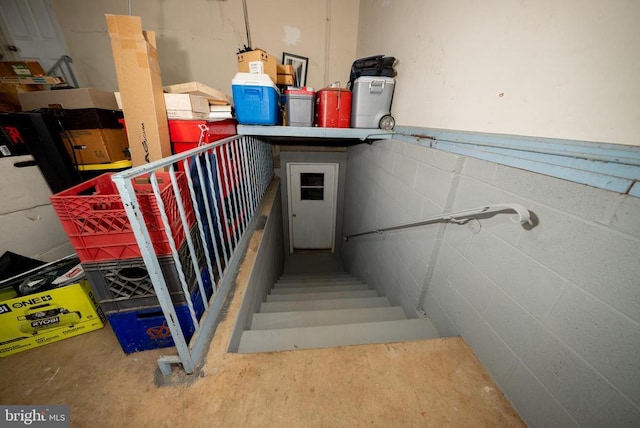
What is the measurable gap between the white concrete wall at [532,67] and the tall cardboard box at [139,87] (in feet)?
Result: 6.97

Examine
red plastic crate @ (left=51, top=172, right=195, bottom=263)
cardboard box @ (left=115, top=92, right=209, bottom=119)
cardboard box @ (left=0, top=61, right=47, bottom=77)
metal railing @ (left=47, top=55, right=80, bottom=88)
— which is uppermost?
metal railing @ (left=47, top=55, right=80, bottom=88)

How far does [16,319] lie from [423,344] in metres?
2.40

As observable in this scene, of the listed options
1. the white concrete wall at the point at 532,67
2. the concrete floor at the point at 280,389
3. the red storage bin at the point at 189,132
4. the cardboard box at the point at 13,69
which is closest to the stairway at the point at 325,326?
the concrete floor at the point at 280,389

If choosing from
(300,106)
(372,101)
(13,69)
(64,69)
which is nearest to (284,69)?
(300,106)

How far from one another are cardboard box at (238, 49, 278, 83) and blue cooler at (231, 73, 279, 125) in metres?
0.15

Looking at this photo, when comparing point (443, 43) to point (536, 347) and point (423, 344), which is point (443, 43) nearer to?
point (536, 347)

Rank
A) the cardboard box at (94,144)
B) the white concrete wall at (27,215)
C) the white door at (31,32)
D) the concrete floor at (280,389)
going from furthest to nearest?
1. the white door at (31,32)
2. the cardboard box at (94,144)
3. the white concrete wall at (27,215)
4. the concrete floor at (280,389)

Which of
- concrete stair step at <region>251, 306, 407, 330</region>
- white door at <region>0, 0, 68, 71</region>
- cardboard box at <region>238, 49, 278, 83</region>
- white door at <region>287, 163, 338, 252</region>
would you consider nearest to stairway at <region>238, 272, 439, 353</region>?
concrete stair step at <region>251, 306, 407, 330</region>

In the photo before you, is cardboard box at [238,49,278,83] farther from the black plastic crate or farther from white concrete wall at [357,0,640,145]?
the black plastic crate

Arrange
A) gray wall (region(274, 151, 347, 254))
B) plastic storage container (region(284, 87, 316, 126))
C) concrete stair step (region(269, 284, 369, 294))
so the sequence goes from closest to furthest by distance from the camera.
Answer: plastic storage container (region(284, 87, 316, 126)), concrete stair step (region(269, 284, 369, 294)), gray wall (region(274, 151, 347, 254))

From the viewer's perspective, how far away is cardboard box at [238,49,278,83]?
79.5 inches

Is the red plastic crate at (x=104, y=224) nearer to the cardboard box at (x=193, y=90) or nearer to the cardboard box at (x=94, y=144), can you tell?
the cardboard box at (x=94, y=144)

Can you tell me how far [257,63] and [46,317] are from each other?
2.45 metres

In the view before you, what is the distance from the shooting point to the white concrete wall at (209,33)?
272 cm
